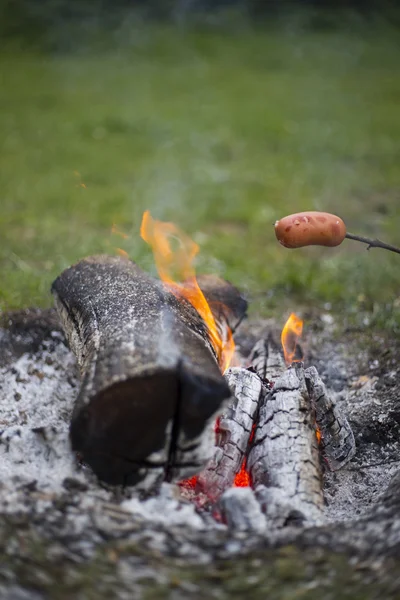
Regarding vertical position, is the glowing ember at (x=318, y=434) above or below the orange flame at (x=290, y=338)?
below

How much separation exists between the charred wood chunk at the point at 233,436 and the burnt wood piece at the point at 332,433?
265 millimetres

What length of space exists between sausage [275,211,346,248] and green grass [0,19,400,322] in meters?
1.86

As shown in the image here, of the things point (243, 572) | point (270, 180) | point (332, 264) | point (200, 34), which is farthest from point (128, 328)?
point (200, 34)

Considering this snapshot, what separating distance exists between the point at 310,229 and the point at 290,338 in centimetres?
119

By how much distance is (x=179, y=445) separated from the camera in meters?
2.29

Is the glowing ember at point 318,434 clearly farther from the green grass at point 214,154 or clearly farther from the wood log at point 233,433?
the green grass at point 214,154

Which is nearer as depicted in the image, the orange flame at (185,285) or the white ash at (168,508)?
the white ash at (168,508)

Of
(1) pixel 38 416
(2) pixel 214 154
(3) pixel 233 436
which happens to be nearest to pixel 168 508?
(3) pixel 233 436

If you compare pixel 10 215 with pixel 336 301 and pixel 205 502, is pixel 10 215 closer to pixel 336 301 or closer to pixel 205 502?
pixel 336 301

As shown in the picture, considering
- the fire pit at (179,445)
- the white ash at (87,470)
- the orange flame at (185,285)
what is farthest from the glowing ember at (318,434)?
the orange flame at (185,285)

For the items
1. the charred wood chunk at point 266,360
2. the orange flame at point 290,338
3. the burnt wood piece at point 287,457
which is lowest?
the burnt wood piece at point 287,457

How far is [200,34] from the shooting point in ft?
45.2

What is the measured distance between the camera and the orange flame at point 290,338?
3.51m

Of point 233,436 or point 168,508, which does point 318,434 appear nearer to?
point 233,436
